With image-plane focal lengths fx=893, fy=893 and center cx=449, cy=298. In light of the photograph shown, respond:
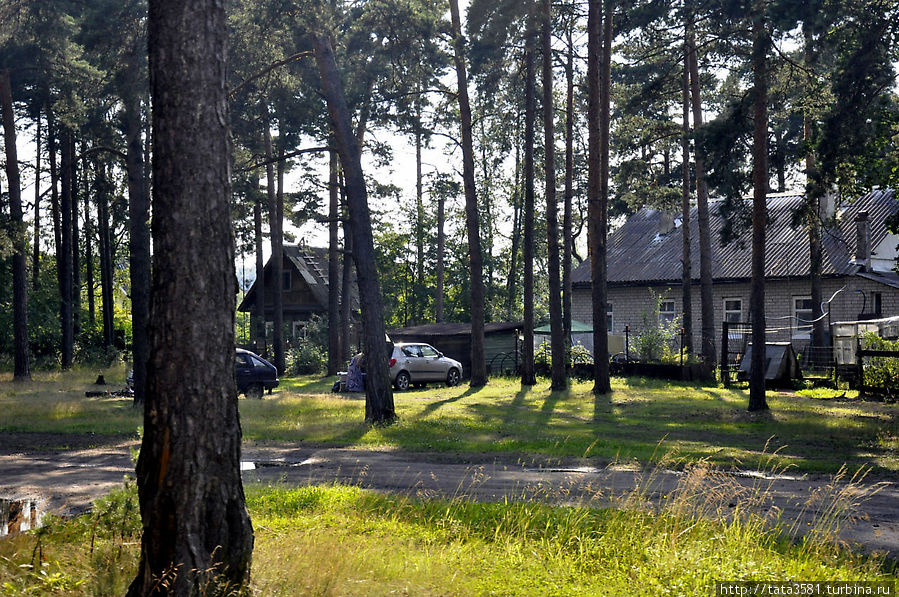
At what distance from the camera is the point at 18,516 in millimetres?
9398

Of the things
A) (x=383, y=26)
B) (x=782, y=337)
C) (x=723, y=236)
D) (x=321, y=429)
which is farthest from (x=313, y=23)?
(x=782, y=337)

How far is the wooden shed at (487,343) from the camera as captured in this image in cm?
3769

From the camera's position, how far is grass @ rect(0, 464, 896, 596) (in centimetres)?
618

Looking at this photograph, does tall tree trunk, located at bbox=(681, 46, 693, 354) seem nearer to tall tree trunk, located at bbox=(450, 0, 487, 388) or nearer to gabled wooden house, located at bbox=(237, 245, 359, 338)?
tall tree trunk, located at bbox=(450, 0, 487, 388)

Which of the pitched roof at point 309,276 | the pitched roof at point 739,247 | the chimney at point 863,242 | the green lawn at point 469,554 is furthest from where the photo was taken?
the pitched roof at point 309,276

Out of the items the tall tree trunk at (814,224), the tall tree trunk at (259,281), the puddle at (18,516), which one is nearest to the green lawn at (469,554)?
the puddle at (18,516)

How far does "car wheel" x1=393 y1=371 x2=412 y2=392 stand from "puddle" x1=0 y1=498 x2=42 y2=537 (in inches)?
840

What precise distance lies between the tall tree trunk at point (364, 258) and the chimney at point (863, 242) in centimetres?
2466

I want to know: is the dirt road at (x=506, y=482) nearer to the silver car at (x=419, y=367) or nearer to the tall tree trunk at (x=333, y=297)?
the silver car at (x=419, y=367)

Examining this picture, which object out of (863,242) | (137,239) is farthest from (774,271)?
(137,239)

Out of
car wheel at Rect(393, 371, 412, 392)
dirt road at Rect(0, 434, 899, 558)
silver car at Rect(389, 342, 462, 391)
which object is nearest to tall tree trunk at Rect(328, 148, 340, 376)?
silver car at Rect(389, 342, 462, 391)

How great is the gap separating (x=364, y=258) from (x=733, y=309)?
26377mm

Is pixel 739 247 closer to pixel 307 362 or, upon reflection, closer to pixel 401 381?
pixel 401 381

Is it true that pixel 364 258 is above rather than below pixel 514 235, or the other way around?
below
